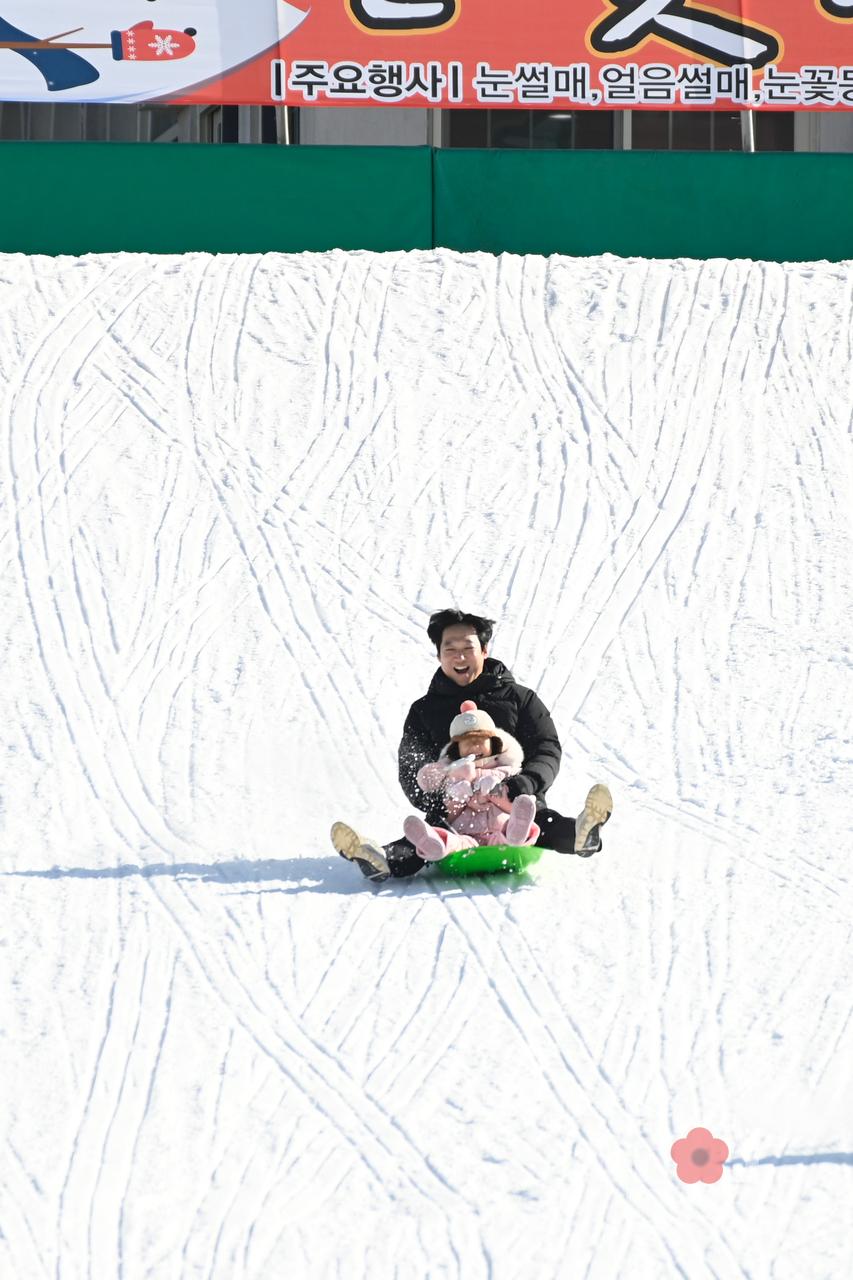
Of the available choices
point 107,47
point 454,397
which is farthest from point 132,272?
point 454,397

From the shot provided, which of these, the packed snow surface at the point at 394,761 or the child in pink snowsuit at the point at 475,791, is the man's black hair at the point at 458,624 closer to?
the child in pink snowsuit at the point at 475,791

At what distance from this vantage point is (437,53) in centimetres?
1210

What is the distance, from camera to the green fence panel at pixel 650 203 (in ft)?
41.8

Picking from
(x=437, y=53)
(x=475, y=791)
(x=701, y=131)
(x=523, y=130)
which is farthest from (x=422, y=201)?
(x=475, y=791)

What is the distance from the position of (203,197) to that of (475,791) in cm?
784

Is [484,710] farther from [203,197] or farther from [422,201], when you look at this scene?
[203,197]

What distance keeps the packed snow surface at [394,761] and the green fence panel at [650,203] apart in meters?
0.41

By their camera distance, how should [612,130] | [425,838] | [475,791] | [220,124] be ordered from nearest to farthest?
[425,838]
[475,791]
[612,130]
[220,124]

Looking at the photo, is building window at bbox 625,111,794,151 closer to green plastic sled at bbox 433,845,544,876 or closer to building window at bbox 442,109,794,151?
building window at bbox 442,109,794,151

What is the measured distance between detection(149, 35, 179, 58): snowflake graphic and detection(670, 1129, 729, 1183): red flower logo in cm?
924

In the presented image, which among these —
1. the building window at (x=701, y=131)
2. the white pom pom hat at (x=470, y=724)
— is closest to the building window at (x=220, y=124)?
the building window at (x=701, y=131)

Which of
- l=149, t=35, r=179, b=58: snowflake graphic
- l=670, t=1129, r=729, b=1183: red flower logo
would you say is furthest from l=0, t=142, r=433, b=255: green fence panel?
l=670, t=1129, r=729, b=1183: red flower logo

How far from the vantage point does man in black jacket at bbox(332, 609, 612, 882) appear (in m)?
5.88

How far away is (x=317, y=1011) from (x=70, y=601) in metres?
4.24
